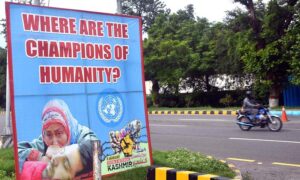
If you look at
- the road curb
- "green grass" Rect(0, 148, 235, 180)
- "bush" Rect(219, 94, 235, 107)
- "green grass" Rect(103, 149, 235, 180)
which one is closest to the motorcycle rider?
"green grass" Rect(0, 148, 235, 180)

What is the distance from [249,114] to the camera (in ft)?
46.0

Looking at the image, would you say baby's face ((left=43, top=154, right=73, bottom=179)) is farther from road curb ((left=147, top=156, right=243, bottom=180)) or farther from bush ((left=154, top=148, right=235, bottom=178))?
bush ((left=154, top=148, right=235, bottom=178))

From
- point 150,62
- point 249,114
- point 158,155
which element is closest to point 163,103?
point 150,62

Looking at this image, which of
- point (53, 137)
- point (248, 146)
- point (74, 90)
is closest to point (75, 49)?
point (74, 90)

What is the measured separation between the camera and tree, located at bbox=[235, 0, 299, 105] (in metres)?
21.5

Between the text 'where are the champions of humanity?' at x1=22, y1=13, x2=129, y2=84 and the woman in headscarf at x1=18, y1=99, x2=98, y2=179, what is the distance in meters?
0.37

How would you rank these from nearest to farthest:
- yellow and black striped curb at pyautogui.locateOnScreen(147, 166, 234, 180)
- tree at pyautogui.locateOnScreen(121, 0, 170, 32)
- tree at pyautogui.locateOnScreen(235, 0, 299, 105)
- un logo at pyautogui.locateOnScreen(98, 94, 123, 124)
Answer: yellow and black striped curb at pyautogui.locateOnScreen(147, 166, 234, 180) < un logo at pyautogui.locateOnScreen(98, 94, 123, 124) < tree at pyautogui.locateOnScreen(235, 0, 299, 105) < tree at pyautogui.locateOnScreen(121, 0, 170, 32)

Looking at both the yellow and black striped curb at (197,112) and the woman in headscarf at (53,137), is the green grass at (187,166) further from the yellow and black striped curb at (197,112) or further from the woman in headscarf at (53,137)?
the yellow and black striped curb at (197,112)

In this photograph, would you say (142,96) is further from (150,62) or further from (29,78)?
(150,62)

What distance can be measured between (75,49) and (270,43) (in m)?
17.9

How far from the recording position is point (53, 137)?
541 cm

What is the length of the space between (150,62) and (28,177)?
78.0 ft

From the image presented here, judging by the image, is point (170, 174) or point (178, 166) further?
point (178, 166)

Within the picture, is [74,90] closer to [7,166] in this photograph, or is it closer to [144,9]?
[7,166]
